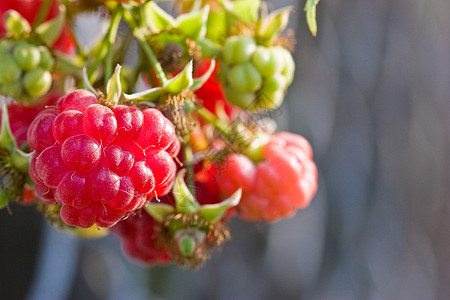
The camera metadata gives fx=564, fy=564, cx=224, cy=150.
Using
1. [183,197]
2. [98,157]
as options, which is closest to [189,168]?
[183,197]

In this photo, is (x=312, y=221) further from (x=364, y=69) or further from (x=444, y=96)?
(x=444, y=96)

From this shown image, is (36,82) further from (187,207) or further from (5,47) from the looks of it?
(187,207)

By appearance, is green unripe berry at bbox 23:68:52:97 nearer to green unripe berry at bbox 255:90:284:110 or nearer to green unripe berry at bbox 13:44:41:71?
green unripe berry at bbox 13:44:41:71

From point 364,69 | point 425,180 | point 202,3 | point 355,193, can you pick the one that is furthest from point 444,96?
point 202,3

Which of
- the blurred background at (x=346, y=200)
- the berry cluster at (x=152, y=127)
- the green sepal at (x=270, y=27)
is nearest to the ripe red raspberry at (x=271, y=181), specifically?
the berry cluster at (x=152, y=127)

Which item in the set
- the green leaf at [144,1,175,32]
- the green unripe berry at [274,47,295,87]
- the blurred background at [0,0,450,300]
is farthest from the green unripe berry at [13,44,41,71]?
the blurred background at [0,0,450,300]
